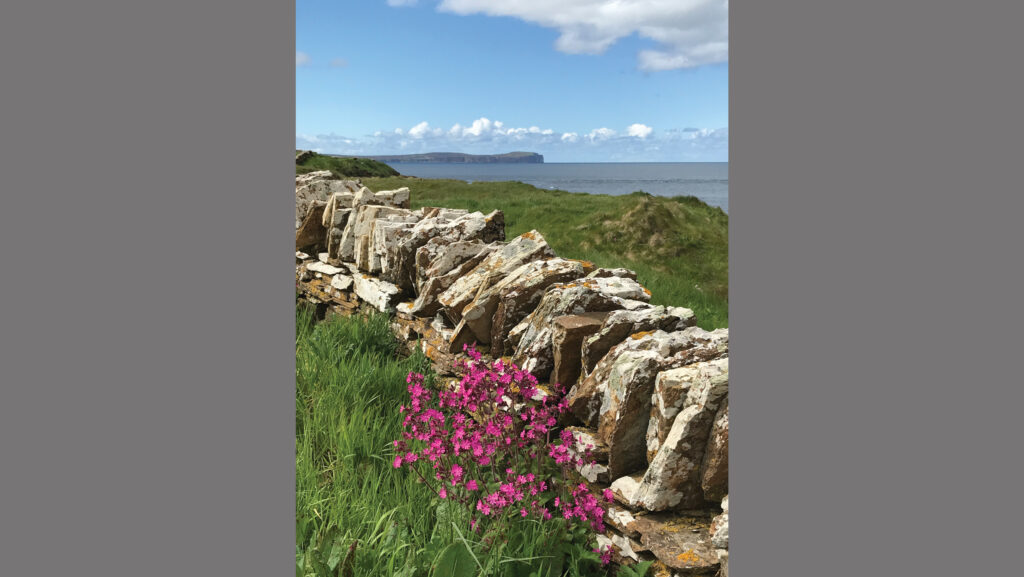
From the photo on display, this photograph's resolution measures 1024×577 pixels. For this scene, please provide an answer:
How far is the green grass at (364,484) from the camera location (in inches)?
113

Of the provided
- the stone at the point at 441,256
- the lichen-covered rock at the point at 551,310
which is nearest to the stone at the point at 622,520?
the lichen-covered rock at the point at 551,310

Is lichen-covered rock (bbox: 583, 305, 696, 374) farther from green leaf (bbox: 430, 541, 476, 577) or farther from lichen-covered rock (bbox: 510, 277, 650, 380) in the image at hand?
green leaf (bbox: 430, 541, 476, 577)

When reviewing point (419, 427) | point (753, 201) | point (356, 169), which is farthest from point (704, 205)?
point (356, 169)

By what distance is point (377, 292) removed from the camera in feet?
20.7

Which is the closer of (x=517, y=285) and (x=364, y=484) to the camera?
(x=364, y=484)

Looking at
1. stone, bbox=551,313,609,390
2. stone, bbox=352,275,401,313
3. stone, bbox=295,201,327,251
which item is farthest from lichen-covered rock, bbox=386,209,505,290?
stone, bbox=551,313,609,390

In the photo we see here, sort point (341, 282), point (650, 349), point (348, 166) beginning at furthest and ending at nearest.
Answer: point (348, 166), point (341, 282), point (650, 349)

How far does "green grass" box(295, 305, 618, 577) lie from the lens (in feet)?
9.43

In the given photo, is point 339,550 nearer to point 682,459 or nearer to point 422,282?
point 682,459

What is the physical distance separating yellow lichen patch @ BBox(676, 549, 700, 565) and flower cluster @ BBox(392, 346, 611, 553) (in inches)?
18.7

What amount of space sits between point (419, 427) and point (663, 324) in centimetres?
150

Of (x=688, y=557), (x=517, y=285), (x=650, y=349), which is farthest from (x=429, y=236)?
(x=688, y=557)

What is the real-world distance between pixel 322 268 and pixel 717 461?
→ 18.8 ft

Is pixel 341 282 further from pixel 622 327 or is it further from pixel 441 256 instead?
pixel 622 327
